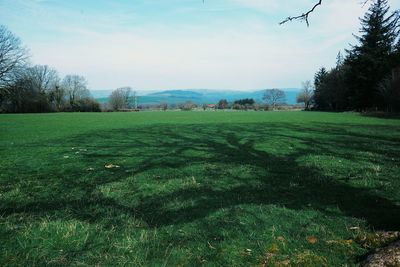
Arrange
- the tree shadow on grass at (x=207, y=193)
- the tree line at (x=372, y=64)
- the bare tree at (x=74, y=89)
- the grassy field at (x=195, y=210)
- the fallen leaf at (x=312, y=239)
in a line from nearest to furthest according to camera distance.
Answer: the grassy field at (x=195, y=210) < the fallen leaf at (x=312, y=239) < the tree shadow on grass at (x=207, y=193) < the tree line at (x=372, y=64) < the bare tree at (x=74, y=89)

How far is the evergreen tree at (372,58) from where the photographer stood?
58.4 m

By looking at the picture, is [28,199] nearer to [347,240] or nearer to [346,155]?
[347,240]

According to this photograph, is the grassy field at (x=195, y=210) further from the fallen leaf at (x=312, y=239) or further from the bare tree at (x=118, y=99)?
the bare tree at (x=118, y=99)

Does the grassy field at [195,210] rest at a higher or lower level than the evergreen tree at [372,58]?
lower

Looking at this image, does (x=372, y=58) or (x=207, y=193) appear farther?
(x=372, y=58)

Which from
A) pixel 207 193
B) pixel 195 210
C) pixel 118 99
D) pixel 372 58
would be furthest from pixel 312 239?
pixel 118 99

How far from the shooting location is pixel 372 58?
195ft

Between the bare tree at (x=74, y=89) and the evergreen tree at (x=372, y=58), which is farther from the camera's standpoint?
the bare tree at (x=74, y=89)

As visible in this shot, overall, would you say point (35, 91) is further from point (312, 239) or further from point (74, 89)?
point (312, 239)

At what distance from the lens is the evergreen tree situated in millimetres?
58406

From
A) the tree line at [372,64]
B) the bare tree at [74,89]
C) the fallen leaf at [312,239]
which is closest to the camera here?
the fallen leaf at [312,239]

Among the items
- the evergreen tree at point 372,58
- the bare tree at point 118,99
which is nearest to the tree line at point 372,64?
the evergreen tree at point 372,58

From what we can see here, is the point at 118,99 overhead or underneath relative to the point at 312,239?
overhead

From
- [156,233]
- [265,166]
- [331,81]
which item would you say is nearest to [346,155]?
[265,166]
